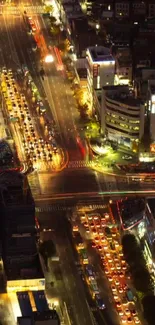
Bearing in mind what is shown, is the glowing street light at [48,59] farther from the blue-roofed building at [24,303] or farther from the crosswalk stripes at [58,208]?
the blue-roofed building at [24,303]

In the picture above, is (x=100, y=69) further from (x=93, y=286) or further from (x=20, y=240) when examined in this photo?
(x=93, y=286)

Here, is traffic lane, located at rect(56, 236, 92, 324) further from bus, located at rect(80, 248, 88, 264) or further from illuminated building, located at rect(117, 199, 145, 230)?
illuminated building, located at rect(117, 199, 145, 230)

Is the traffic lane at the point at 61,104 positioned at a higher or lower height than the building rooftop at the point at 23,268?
higher

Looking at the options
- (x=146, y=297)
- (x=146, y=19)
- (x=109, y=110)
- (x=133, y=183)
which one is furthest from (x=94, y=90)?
(x=146, y=297)

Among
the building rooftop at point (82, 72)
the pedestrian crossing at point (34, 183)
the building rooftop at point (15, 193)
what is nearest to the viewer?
the building rooftop at point (15, 193)

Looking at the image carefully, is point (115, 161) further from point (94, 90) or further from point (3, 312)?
point (3, 312)

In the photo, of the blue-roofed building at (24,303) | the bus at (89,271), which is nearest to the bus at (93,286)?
the bus at (89,271)

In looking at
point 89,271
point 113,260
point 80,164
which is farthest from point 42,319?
point 80,164
